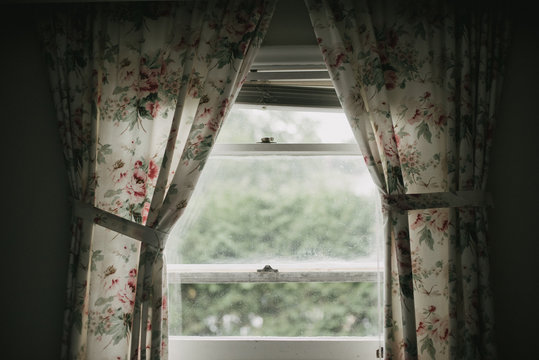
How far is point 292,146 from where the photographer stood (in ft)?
6.25

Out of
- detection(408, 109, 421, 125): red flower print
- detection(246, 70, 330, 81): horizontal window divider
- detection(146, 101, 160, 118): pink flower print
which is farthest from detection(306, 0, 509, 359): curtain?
detection(146, 101, 160, 118): pink flower print

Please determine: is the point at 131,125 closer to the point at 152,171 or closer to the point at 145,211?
the point at 152,171

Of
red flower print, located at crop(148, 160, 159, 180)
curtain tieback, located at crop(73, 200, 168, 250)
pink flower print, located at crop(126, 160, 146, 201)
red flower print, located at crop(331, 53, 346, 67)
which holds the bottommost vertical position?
curtain tieback, located at crop(73, 200, 168, 250)

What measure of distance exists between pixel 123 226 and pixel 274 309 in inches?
31.6

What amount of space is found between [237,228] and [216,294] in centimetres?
33

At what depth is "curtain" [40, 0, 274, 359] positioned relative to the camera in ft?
5.67

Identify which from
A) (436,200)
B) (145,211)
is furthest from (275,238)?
(436,200)

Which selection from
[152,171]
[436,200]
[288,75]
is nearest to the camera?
[436,200]

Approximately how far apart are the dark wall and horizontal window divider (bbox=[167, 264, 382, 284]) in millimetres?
553

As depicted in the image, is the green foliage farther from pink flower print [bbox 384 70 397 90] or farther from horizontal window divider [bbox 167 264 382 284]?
pink flower print [bbox 384 70 397 90]

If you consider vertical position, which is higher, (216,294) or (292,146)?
(292,146)

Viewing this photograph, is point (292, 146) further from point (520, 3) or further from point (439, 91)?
point (520, 3)

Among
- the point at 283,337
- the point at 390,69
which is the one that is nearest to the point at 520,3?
the point at 390,69

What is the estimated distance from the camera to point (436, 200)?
66.4 inches
